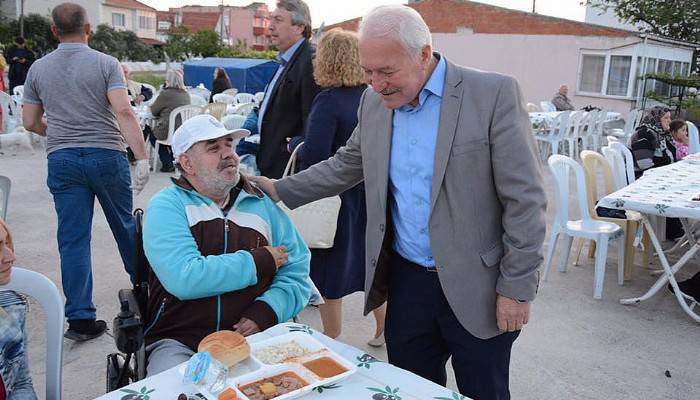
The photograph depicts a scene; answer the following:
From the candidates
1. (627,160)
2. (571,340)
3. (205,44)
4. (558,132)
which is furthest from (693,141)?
(205,44)

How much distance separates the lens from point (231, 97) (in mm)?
12703

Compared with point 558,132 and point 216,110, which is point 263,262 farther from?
point 558,132

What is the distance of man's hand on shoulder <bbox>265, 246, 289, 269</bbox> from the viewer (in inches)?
84.0

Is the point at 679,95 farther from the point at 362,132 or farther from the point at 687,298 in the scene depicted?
the point at 362,132

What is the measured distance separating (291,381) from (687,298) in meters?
3.97

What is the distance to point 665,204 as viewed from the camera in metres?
3.91

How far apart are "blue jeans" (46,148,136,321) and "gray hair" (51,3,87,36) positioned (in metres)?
0.63

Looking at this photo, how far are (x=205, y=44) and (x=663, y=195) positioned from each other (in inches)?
1252

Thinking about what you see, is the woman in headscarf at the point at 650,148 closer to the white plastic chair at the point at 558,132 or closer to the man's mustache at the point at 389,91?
the white plastic chair at the point at 558,132

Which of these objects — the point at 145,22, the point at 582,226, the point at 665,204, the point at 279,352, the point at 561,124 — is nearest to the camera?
the point at 279,352

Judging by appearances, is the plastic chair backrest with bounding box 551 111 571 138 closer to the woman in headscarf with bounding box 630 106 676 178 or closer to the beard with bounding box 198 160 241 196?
the woman in headscarf with bounding box 630 106 676 178

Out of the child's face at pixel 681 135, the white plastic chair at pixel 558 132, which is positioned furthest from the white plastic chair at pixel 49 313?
the white plastic chair at pixel 558 132

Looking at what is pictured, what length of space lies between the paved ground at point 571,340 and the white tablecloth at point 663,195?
2.61 ft

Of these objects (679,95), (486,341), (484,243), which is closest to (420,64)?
(484,243)
